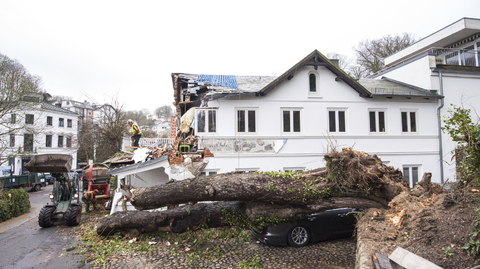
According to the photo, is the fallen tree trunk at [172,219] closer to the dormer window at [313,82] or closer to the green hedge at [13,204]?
the green hedge at [13,204]

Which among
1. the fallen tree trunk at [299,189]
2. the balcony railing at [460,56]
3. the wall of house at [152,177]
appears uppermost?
the balcony railing at [460,56]

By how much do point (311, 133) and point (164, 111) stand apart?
207 ft

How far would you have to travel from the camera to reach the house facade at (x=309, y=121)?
12273 millimetres

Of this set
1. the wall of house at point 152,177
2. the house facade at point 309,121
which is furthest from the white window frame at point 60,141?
the house facade at point 309,121

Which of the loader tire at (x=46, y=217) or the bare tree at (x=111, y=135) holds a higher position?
the bare tree at (x=111, y=135)

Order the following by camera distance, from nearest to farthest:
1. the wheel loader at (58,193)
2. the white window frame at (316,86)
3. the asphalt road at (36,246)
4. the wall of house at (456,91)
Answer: the asphalt road at (36,246), the wheel loader at (58,193), the white window frame at (316,86), the wall of house at (456,91)

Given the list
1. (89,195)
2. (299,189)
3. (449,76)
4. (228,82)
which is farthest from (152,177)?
(449,76)

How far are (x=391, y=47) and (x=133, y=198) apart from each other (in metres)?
29.4

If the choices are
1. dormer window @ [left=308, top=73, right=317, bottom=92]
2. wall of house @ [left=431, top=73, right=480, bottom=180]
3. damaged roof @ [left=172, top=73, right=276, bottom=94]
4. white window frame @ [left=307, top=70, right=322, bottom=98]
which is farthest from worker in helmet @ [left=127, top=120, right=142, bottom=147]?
wall of house @ [left=431, top=73, right=480, bottom=180]

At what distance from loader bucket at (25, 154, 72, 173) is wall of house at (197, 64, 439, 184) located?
5421 millimetres

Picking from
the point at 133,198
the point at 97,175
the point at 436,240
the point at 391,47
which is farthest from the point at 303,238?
the point at 391,47

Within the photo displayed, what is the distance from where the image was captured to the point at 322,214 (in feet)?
24.9

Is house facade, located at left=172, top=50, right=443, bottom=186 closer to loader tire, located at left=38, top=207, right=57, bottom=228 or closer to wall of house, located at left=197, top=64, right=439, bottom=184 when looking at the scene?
wall of house, located at left=197, top=64, right=439, bottom=184

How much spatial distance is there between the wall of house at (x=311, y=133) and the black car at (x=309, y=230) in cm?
494
